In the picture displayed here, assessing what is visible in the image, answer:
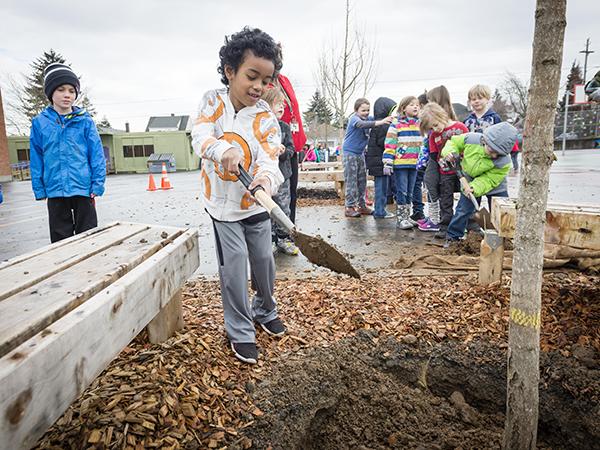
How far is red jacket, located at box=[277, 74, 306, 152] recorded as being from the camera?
4633 millimetres

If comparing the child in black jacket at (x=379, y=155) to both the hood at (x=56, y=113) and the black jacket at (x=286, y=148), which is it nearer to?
the black jacket at (x=286, y=148)

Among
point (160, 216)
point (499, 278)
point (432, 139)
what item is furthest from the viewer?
point (160, 216)

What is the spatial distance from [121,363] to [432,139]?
4.79m

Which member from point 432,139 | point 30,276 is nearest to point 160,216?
point 432,139

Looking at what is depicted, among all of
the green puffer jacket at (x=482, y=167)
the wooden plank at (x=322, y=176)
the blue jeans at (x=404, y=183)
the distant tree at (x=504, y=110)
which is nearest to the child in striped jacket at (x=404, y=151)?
the blue jeans at (x=404, y=183)

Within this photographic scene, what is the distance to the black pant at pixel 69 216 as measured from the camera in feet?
13.1

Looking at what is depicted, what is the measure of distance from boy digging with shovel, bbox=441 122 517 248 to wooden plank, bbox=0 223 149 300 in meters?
3.82

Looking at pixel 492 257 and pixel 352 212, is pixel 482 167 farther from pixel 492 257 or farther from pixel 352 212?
pixel 352 212

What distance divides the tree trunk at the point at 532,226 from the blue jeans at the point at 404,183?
4530 millimetres

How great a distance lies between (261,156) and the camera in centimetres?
248

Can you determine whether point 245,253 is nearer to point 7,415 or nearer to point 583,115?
point 7,415

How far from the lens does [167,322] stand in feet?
8.17

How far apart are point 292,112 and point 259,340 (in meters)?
2.84

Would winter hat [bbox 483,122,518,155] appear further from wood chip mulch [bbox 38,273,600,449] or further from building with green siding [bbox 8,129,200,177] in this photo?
building with green siding [bbox 8,129,200,177]
